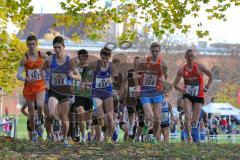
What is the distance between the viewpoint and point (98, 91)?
12.3 m

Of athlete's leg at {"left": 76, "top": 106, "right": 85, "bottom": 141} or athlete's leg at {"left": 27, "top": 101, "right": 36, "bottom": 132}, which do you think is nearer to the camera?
athlete's leg at {"left": 27, "top": 101, "right": 36, "bottom": 132}

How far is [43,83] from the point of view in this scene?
11.9m

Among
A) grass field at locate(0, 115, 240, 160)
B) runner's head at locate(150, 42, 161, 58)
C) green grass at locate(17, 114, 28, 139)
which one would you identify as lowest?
grass field at locate(0, 115, 240, 160)

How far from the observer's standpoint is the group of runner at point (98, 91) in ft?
37.7

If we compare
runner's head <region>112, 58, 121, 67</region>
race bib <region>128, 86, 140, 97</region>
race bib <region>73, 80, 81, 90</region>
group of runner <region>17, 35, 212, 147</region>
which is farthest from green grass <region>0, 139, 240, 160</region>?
runner's head <region>112, 58, 121, 67</region>

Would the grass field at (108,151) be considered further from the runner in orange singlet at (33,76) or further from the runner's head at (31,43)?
the runner's head at (31,43)

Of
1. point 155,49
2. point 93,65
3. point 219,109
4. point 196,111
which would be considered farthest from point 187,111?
point 219,109

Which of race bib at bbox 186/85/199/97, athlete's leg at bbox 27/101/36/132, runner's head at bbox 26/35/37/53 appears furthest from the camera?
race bib at bbox 186/85/199/97

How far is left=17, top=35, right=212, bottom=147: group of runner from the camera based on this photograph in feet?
37.7

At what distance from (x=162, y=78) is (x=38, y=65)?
8.68 feet

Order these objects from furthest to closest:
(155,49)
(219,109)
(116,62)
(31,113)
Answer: (219,109) → (116,62) → (155,49) → (31,113)

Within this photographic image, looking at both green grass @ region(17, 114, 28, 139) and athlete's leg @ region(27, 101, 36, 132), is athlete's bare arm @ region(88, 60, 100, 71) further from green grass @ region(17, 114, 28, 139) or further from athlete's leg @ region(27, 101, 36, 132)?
green grass @ region(17, 114, 28, 139)

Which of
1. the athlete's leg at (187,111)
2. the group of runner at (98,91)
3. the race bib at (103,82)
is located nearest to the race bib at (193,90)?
the group of runner at (98,91)

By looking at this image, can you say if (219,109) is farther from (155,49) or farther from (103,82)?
(103,82)
